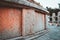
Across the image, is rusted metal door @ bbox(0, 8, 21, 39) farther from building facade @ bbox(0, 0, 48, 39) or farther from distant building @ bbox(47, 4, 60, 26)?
distant building @ bbox(47, 4, 60, 26)

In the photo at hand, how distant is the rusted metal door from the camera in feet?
24.5

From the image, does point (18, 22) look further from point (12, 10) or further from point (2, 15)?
point (2, 15)

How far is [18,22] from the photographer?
865 centimetres

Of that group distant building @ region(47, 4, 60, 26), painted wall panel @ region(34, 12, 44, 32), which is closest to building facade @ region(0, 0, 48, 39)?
painted wall panel @ region(34, 12, 44, 32)

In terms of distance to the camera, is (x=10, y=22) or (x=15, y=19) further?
(x=15, y=19)

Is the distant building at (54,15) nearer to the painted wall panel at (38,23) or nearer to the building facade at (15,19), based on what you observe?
the painted wall panel at (38,23)

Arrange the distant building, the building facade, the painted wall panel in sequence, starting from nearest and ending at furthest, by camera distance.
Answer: the building facade, the painted wall panel, the distant building

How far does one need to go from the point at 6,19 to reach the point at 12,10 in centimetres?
69

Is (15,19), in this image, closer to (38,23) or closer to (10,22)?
(10,22)

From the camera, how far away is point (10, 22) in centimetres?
798

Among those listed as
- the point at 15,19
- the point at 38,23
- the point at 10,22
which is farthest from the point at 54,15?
the point at 10,22

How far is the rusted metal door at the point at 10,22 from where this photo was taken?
748 centimetres

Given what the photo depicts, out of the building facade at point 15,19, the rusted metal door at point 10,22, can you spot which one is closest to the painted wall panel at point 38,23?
the building facade at point 15,19

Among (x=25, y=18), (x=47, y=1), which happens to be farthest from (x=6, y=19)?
(x=47, y=1)
